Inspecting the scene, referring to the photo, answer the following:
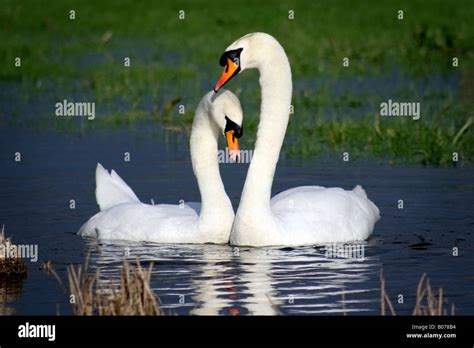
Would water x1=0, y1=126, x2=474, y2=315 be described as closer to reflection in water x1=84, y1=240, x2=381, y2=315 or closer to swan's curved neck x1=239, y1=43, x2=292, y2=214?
reflection in water x1=84, y1=240, x2=381, y2=315

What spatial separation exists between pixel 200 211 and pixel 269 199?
30.6 inches

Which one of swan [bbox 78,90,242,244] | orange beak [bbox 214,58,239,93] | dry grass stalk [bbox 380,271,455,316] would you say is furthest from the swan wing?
dry grass stalk [bbox 380,271,455,316]

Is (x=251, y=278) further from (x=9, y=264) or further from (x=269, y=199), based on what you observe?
(x=9, y=264)

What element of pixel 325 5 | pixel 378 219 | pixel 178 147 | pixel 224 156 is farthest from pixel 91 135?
pixel 325 5

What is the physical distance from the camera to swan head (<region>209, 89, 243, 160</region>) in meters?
12.5

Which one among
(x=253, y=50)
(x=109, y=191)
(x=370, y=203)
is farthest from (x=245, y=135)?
(x=253, y=50)

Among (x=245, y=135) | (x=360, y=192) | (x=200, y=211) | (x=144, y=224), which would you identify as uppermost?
(x=245, y=135)

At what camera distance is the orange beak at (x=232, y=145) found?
12445 mm

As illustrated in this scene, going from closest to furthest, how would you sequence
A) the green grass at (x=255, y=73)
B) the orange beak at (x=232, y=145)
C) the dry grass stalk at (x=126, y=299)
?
1. the dry grass stalk at (x=126, y=299)
2. the orange beak at (x=232, y=145)
3. the green grass at (x=255, y=73)

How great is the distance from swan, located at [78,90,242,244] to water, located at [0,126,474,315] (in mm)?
147

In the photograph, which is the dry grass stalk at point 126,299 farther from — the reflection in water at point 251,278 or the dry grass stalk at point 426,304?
the dry grass stalk at point 426,304

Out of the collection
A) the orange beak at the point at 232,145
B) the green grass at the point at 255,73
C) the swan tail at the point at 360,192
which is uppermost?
the green grass at the point at 255,73

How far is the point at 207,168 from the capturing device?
13.1m

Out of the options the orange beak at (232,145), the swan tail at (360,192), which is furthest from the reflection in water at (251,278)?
the swan tail at (360,192)
